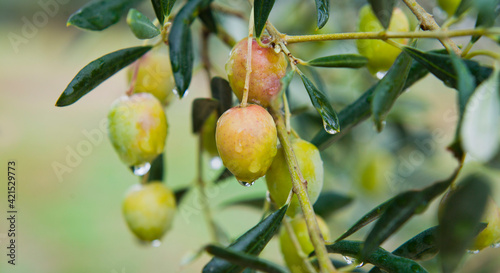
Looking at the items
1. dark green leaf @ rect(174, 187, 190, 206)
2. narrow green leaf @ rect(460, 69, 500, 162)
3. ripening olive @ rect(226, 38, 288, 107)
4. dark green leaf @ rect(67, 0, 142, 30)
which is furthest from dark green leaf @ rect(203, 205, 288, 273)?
dark green leaf @ rect(174, 187, 190, 206)

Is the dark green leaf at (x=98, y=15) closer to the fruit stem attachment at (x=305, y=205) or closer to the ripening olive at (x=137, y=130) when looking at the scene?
the ripening olive at (x=137, y=130)

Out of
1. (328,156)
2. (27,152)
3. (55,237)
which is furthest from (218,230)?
(27,152)

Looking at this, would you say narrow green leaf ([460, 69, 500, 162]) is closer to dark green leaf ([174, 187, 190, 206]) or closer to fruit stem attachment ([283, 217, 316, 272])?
fruit stem attachment ([283, 217, 316, 272])

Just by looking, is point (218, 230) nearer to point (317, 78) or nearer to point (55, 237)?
point (317, 78)

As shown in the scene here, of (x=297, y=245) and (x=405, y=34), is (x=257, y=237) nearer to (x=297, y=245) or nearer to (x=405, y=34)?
(x=297, y=245)

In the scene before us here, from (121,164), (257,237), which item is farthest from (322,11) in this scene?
(121,164)

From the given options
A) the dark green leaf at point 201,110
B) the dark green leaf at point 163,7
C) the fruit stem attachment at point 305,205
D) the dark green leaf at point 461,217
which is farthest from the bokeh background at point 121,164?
the dark green leaf at point 163,7
